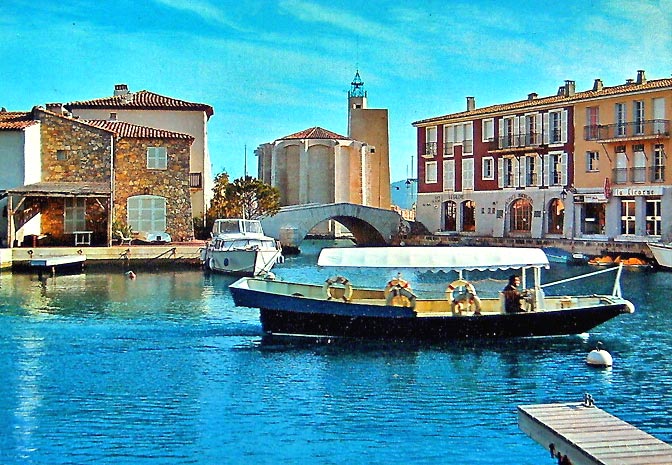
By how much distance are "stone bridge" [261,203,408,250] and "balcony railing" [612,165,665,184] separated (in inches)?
758

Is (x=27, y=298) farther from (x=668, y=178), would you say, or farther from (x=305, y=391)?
(x=668, y=178)

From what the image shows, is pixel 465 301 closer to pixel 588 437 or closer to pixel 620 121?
pixel 588 437

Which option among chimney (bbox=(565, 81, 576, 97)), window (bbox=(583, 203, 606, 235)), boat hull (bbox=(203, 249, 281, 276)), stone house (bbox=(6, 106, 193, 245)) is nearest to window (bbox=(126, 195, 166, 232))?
stone house (bbox=(6, 106, 193, 245))

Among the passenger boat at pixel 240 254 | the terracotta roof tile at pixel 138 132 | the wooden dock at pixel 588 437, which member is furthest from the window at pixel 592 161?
the wooden dock at pixel 588 437

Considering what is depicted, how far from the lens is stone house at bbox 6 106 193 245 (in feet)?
162

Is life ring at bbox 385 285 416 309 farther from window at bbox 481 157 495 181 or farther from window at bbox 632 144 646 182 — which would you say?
window at bbox 481 157 495 181

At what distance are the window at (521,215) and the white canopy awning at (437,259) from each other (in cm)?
Answer: 3903

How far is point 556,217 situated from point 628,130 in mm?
9192

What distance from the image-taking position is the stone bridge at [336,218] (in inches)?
2625

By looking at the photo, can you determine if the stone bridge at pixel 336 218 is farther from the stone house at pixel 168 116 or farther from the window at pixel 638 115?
the window at pixel 638 115

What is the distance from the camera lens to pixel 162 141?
53.3 m

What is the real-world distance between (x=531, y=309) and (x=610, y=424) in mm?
12089

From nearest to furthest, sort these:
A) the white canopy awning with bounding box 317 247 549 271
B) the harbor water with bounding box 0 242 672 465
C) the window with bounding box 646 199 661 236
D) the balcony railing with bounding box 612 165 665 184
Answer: the harbor water with bounding box 0 242 672 465 < the white canopy awning with bounding box 317 247 549 271 < the balcony railing with bounding box 612 165 665 184 < the window with bounding box 646 199 661 236

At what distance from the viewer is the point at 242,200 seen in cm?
6069
